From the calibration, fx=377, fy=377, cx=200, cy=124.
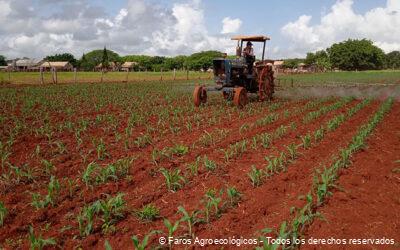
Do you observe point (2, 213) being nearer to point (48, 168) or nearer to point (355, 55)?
point (48, 168)

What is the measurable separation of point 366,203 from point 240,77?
30.5 ft

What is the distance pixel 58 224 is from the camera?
3961 mm

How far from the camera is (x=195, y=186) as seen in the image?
5.02m

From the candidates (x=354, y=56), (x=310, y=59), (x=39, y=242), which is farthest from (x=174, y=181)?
(x=310, y=59)

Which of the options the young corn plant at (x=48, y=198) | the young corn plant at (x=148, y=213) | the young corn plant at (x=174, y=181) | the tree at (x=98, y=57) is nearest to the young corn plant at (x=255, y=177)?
the young corn plant at (x=174, y=181)

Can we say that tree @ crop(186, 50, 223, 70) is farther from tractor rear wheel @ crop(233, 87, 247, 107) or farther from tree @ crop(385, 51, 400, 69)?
tractor rear wheel @ crop(233, 87, 247, 107)

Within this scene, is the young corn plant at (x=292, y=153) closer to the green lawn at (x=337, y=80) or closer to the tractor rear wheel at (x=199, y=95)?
the tractor rear wheel at (x=199, y=95)

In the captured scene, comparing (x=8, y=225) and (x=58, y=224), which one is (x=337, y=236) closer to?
(x=58, y=224)

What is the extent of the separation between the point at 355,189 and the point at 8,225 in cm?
412

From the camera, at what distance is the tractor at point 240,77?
1256 centimetres

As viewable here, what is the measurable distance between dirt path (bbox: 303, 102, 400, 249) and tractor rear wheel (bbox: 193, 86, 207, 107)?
7137 millimetres

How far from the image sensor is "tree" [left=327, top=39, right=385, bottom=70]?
92.3 m

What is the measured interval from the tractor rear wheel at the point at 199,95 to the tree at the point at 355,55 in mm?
87570

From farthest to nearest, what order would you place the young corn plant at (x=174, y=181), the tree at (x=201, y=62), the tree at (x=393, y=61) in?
the tree at (x=393, y=61) → the tree at (x=201, y=62) → the young corn plant at (x=174, y=181)
